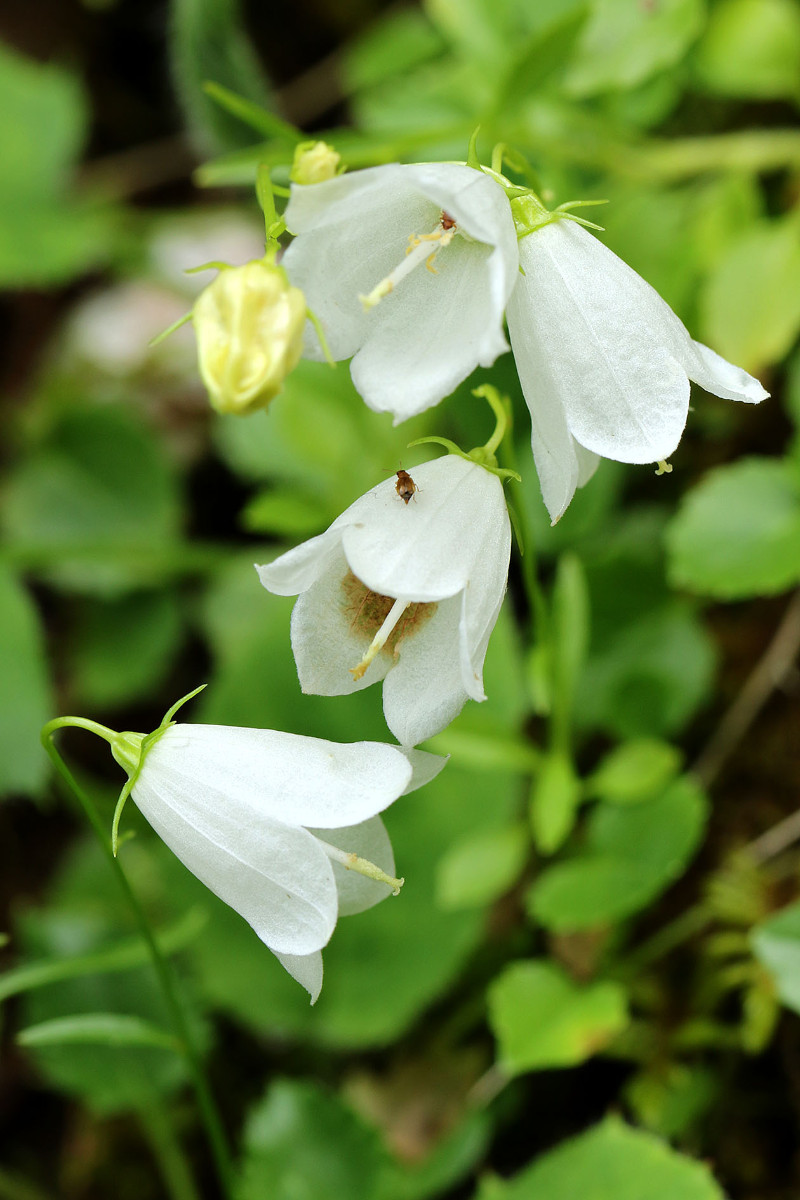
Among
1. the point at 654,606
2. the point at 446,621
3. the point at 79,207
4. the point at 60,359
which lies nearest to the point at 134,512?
the point at 60,359

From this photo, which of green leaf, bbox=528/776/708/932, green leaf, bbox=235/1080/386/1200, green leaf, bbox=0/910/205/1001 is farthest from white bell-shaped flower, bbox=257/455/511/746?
green leaf, bbox=235/1080/386/1200

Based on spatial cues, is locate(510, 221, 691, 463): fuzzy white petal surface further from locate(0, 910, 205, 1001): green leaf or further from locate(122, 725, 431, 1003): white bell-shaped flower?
locate(0, 910, 205, 1001): green leaf

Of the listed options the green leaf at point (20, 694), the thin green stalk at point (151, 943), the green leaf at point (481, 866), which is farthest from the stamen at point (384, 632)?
the green leaf at point (20, 694)

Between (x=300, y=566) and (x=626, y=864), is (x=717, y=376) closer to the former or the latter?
(x=300, y=566)

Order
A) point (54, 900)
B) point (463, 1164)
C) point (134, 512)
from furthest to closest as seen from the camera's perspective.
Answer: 1. point (134, 512)
2. point (54, 900)
3. point (463, 1164)

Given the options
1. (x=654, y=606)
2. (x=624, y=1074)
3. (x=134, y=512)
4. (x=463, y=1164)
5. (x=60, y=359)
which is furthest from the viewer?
(x=60, y=359)

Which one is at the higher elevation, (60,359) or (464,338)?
(464,338)

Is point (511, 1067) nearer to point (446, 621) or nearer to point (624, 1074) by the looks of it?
point (624, 1074)

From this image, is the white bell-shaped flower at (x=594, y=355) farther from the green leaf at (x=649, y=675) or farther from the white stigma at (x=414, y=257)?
the green leaf at (x=649, y=675)
